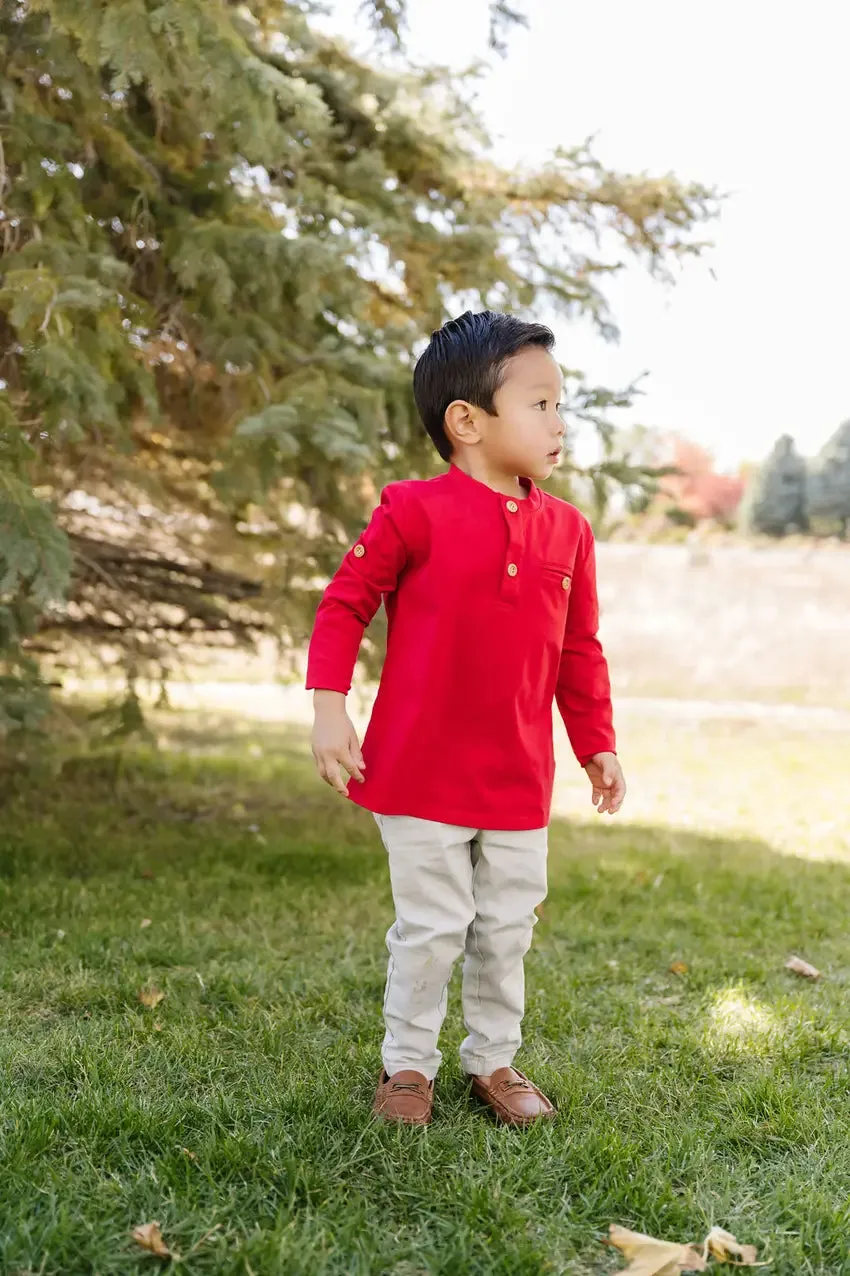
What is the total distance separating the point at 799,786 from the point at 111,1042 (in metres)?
6.13

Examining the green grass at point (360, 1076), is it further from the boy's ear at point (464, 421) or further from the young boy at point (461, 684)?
the boy's ear at point (464, 421)

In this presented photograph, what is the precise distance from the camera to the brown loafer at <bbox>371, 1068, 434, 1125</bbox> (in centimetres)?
236

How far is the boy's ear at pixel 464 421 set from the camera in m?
2.46

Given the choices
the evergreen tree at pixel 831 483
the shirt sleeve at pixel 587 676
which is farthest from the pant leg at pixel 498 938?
the evergreen tree at pixel 831 483

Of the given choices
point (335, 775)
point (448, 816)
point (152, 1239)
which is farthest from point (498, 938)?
point (152, 1239)

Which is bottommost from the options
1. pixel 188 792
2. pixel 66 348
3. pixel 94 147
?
pixel 188 792

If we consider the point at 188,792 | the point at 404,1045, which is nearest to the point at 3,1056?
the point at 404,1045

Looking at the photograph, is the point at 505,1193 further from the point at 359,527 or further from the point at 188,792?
the point at 188,792

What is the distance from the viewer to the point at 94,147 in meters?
4.51

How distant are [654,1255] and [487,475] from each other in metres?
1.49

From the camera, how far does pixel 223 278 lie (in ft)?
14.1

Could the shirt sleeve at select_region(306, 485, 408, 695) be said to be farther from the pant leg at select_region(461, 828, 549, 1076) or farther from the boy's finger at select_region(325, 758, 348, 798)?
the pant leg at select_region(461, 828, 549, 1076)

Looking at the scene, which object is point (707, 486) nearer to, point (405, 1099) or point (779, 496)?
point (779, 496)

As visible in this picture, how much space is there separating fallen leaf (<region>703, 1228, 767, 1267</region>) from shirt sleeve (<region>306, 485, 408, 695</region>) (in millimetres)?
1184
